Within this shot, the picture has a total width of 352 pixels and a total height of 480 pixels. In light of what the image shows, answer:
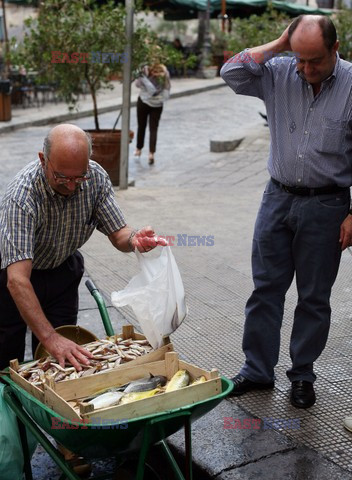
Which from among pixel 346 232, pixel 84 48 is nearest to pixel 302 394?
pixel 346 232

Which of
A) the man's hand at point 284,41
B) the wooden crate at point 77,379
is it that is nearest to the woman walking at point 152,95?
the man's hand at point 284,41

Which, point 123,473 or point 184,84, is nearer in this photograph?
point 123,473

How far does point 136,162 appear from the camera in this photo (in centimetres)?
1220

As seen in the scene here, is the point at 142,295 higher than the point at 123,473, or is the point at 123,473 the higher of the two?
the point at 142,295

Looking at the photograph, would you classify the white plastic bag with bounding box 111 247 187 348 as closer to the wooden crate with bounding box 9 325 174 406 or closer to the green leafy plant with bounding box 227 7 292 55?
the wooden crate with bounding box 9 325 174 406

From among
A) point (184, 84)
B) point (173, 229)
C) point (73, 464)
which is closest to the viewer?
point (73, 464)

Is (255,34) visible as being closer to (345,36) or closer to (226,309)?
(345,36)

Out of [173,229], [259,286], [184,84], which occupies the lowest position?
[184,84]

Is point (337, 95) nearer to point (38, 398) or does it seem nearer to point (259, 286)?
point (259, 286)

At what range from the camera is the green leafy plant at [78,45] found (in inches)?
372

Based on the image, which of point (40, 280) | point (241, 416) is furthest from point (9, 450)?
point (241, 416)

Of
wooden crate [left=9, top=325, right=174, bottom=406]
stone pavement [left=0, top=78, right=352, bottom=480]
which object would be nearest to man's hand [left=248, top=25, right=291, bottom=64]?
wooden crate [left=9, top=325, right=174, bottom=406]

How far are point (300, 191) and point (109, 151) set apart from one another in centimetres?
658

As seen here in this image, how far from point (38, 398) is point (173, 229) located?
501 centimetres
